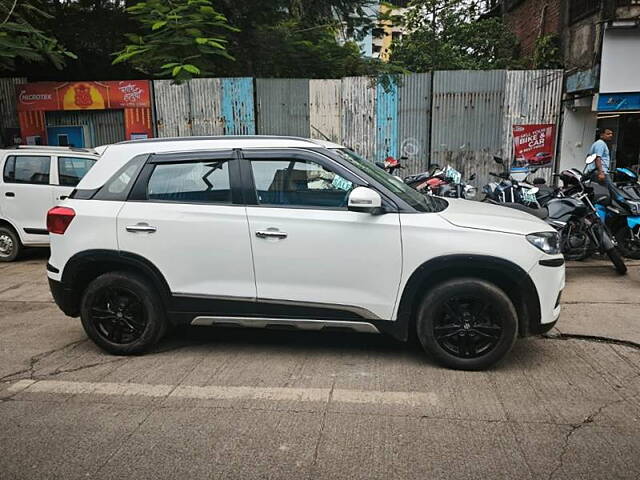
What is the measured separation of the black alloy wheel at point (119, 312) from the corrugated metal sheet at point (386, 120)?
823 centimetres

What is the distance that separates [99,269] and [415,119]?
28.3 feet

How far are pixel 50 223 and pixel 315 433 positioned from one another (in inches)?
115

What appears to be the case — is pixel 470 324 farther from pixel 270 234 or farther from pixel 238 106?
pixel 238 106

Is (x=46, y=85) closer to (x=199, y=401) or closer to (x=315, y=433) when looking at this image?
(x=199, y=401)

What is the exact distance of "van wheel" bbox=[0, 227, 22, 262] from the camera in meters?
8.66

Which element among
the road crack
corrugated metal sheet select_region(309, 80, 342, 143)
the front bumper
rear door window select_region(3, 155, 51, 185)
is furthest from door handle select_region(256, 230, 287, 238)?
corrugated metal sheet select_region(309, 80, 342, 143)

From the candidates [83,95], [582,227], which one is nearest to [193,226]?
[582,227]

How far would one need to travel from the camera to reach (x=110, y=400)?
3838 millimetres

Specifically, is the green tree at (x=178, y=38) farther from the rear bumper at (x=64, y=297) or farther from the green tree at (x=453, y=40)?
the green tree at (x=453, y=40)

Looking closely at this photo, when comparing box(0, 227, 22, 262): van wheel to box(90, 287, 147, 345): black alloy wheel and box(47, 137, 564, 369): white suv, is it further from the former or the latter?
box(90, 287, 147, 345): black alloy wheel

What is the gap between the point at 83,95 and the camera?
12.3 metres

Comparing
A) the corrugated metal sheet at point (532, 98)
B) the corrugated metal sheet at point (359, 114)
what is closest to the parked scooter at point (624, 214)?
the corrugated metal sheet at point (532, 98)

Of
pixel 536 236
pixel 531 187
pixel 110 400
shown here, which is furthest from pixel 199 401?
pixel 531 187

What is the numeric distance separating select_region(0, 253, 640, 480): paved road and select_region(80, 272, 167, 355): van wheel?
162 mm
